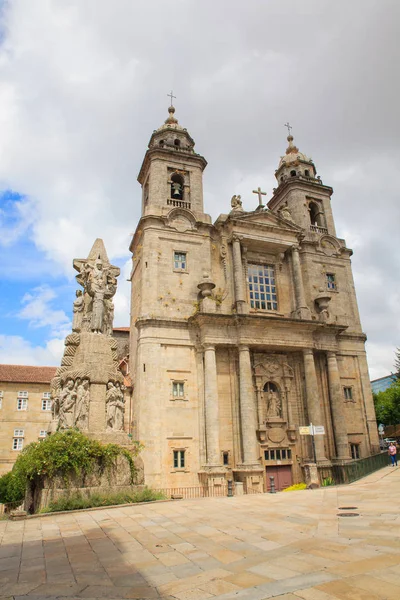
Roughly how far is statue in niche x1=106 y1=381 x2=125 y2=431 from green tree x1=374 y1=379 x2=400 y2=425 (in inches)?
1411

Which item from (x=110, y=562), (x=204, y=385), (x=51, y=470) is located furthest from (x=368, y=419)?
(x=110, y=562)

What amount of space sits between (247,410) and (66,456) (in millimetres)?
11734

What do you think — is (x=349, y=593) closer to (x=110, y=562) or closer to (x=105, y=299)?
(x=110, y=562)

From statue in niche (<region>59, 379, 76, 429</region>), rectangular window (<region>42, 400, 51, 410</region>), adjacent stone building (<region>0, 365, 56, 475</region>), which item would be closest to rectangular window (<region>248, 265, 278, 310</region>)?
statue in niche (<region>59, 379, 76, 429</region>)

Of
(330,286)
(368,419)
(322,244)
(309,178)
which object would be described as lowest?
(368,419)

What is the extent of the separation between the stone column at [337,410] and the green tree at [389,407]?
796 inches

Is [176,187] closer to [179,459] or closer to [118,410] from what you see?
[179,459]

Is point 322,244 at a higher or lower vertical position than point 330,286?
higher

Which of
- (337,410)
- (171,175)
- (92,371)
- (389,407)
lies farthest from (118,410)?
(389,407)

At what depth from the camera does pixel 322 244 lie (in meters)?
29.9

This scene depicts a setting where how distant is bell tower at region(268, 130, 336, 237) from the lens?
30.7m

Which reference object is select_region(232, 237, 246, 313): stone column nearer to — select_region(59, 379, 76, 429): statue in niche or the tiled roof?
select_region(59, 379, 76, 429): statue in niche

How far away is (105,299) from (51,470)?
6.30m

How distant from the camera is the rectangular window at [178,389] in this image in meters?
21.9
